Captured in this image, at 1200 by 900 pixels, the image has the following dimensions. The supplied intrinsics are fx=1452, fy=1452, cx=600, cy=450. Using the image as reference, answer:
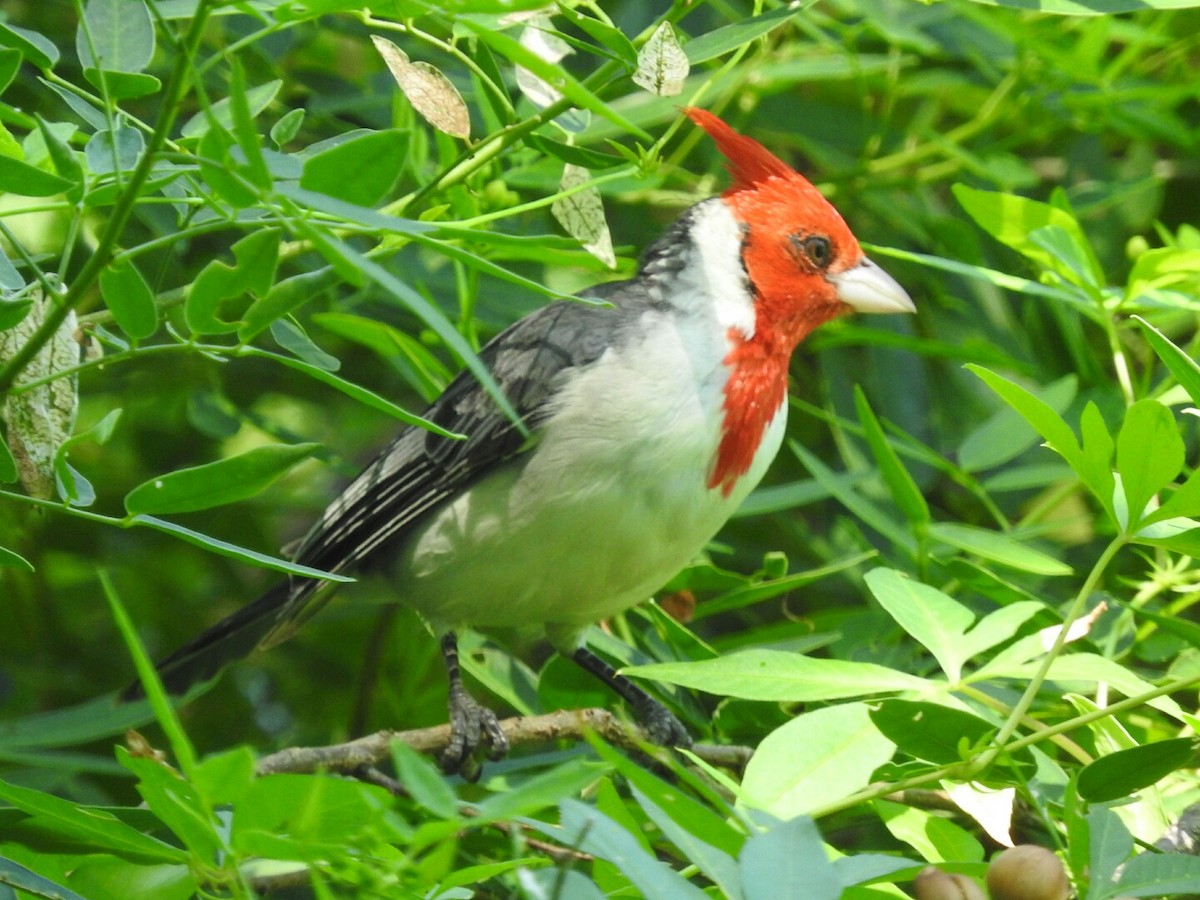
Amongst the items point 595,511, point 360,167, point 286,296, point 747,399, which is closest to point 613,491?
point 595,511

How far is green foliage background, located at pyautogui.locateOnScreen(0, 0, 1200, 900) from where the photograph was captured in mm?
1204

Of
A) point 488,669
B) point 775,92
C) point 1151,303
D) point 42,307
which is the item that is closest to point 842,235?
point 775,92

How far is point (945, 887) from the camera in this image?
131 centimetres

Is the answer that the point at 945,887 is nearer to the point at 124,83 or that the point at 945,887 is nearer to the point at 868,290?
the point at 124,83

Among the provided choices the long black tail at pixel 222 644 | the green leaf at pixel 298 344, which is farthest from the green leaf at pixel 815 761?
the long black tail at pixel 222 644

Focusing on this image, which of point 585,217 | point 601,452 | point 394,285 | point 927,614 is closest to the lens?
point 394,285

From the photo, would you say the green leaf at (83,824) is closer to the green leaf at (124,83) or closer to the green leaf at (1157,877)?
the green leaf at (124,83)

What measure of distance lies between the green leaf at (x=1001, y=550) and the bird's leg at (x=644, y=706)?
2.46ft

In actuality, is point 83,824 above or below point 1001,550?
above

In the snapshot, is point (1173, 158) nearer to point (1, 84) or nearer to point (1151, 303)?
point (1151, 303)

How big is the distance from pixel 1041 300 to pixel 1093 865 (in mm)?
1978

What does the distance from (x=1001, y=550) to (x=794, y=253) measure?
0.86 metres

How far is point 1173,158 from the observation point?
149 inches

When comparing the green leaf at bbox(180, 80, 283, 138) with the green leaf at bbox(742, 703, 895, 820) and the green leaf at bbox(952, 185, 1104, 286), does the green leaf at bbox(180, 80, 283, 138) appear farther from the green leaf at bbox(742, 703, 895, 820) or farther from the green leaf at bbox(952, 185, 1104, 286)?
the green leaf at bbox(952, 185, 1104, 286)
